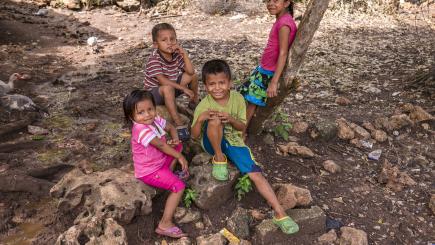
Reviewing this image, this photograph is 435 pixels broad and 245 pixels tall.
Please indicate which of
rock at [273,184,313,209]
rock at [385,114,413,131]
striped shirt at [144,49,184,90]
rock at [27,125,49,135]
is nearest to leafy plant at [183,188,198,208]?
rock at [273,184,313,209]

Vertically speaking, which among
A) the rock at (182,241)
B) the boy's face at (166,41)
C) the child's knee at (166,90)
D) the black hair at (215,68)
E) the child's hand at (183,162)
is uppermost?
the boy's face at (166,41)

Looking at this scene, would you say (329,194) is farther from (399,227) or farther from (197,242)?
(197,242)

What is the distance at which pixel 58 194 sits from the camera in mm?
3225

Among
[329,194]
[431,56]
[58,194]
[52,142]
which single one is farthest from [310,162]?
[431,56]

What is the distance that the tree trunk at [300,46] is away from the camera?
340 centimetres

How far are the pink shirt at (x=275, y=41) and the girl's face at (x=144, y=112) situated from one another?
127cm

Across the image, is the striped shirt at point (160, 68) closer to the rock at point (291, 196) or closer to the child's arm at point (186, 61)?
the child's arm at point (186, 61)

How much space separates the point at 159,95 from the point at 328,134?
1.99 m

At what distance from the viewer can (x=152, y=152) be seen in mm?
3146

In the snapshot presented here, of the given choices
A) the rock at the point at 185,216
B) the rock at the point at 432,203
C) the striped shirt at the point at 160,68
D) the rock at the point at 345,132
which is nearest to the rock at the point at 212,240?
the rock at the point at 185,216

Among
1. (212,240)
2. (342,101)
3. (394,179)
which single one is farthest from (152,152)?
(342,101)

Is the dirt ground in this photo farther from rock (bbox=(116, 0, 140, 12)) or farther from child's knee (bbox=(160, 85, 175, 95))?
child's knee (bbox=(160, 85, 175, 95))

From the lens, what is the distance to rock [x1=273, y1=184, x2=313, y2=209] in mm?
3344

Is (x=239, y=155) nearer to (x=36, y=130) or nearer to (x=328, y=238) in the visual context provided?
(x=328, y=238)
